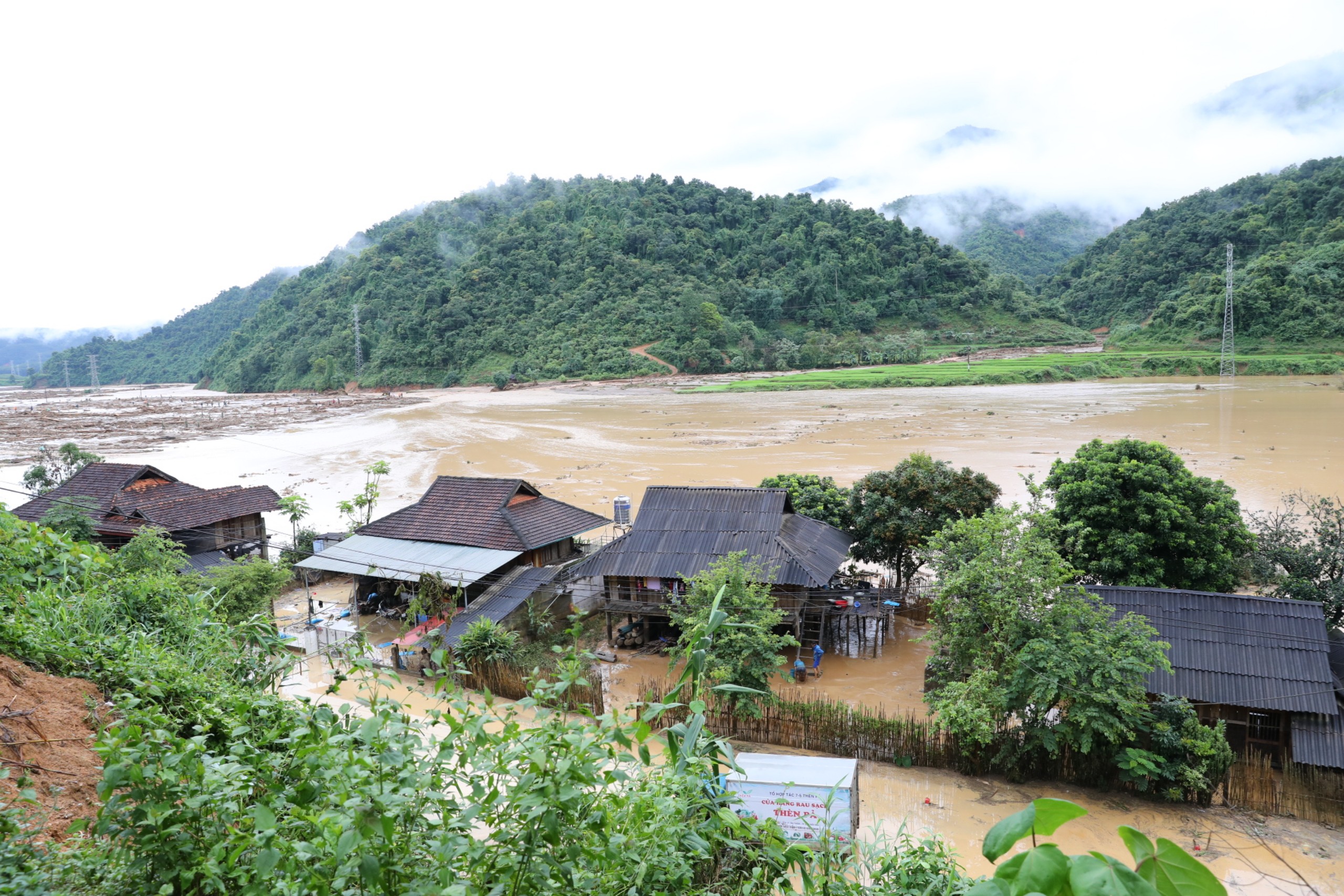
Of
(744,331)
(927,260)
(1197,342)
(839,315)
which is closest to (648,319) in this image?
(744,331)

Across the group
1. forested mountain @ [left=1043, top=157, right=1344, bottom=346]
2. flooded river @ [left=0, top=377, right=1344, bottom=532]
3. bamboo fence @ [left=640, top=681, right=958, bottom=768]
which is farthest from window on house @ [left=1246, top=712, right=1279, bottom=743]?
forested mountain @ [left=1043, top=157, right=1344, bottom=346]

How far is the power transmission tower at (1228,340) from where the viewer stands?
178ft

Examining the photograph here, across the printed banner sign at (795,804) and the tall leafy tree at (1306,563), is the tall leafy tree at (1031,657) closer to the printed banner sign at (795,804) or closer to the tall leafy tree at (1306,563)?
the printed banner sign at (795,804)

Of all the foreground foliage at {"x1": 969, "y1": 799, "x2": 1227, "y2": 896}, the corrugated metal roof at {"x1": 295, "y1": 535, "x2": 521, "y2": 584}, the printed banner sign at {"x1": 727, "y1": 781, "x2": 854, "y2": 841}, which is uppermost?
the foreground foliage at {"x1": 969, "y1": 799, "x2": 1227, "y2": 896}

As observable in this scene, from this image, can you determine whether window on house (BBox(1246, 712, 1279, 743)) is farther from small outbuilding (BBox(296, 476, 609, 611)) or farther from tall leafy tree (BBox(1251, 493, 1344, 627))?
A: small outbuilding (BBox(296, 476, 609, 611))

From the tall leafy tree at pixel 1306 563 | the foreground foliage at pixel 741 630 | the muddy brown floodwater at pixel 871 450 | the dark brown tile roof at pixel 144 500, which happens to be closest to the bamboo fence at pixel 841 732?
the muddy brown floodwater at pixel 871 450

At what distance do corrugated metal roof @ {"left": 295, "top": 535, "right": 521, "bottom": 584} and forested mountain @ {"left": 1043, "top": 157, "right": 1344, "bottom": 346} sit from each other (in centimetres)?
6548

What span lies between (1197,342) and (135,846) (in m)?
76.9

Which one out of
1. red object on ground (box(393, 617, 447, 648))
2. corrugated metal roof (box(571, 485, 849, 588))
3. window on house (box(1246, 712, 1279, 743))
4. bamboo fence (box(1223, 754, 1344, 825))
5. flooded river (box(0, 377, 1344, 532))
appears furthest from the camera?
flooded river (box(0, 377, 1344, 532))

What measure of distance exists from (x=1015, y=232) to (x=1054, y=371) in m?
94.9

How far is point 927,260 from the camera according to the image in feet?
A: 277

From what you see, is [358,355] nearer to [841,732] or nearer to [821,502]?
[821,502]

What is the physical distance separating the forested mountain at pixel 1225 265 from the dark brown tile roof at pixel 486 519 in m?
63.0

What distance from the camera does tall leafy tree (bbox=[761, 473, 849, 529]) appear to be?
1814 centimetres
